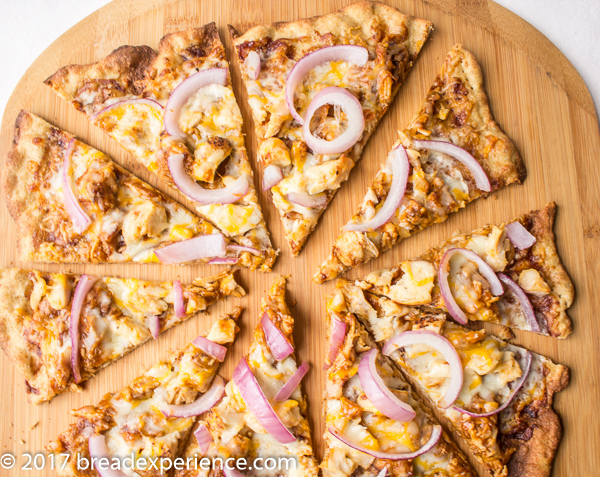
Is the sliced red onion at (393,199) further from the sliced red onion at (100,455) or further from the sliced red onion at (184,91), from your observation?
the sliced red onion at (100,455)

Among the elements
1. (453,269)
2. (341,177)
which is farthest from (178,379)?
(453,269)

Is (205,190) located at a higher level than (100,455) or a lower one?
higher

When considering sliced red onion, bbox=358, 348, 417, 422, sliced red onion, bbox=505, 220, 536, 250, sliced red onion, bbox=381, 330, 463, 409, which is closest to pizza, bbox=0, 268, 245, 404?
sliced red onion, bbox=358, 348, 417, 422

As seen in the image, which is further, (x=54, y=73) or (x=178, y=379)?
(x=54, y=73)

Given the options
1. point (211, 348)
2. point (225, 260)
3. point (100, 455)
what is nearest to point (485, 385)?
point (211, 348)

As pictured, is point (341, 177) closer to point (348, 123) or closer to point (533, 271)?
point (348, 123)

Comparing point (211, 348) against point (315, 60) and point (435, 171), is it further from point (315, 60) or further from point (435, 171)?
point (315, 60)

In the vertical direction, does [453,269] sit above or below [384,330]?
above
